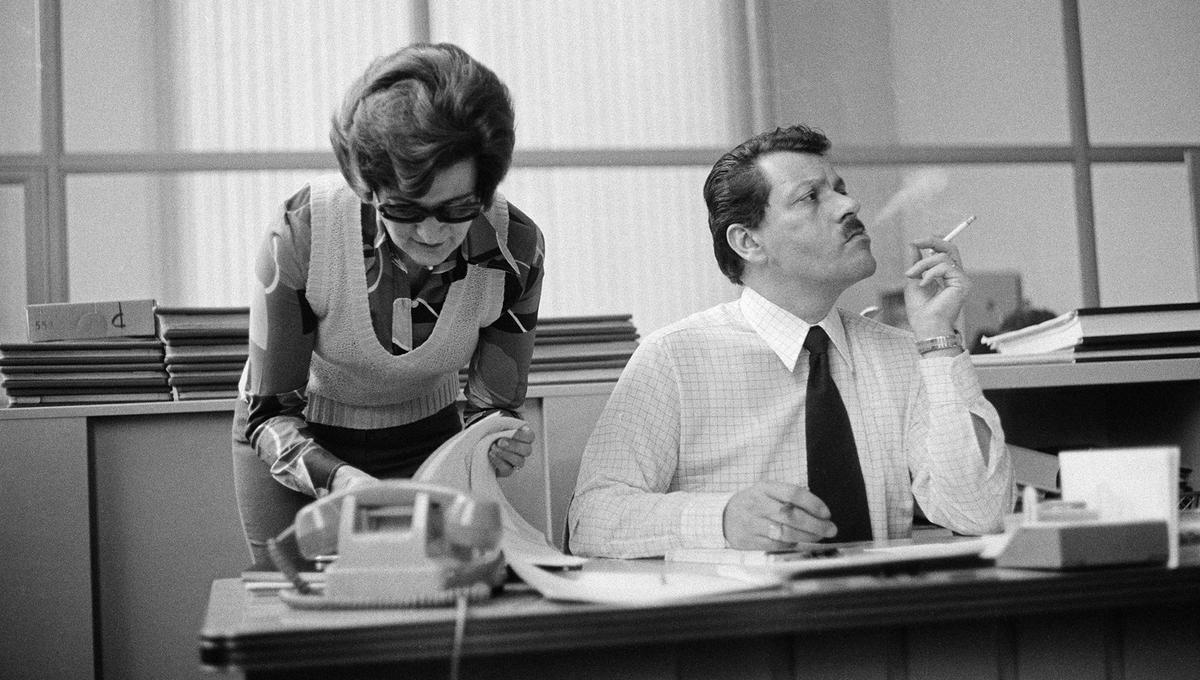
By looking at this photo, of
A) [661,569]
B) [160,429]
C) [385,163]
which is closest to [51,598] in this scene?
[160,429]

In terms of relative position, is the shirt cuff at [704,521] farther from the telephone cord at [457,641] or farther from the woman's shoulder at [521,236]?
the telephone cord at [457,641]

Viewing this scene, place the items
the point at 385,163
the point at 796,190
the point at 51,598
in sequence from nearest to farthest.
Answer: the point at 385,163
the point at 796,190
the point at 51,598

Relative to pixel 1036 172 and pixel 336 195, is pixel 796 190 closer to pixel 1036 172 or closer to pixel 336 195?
pixel 336 195

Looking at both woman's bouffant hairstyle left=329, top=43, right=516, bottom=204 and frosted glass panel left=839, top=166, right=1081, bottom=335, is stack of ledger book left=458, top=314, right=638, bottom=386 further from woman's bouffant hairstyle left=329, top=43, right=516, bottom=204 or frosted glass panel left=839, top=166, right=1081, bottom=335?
frosted glass panel left=839, top=166, right=1081, bottom=335

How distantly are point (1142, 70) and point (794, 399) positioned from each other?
2.13 meters

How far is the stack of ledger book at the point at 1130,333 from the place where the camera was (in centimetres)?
226

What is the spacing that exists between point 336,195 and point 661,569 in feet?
2.19

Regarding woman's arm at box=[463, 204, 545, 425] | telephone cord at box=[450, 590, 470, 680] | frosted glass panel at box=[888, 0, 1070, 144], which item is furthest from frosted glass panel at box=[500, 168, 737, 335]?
telephone cord at box=[450, 590, 470, 680]

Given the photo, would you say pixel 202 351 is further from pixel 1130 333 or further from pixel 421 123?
pixel 1130 333

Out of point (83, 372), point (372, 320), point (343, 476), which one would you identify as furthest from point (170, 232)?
point (343, 476)

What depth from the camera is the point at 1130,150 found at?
306 centimetres

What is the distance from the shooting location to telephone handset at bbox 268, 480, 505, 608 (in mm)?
985

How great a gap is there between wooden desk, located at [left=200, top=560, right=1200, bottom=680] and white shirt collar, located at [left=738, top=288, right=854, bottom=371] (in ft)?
2.71

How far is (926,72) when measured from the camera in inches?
137
